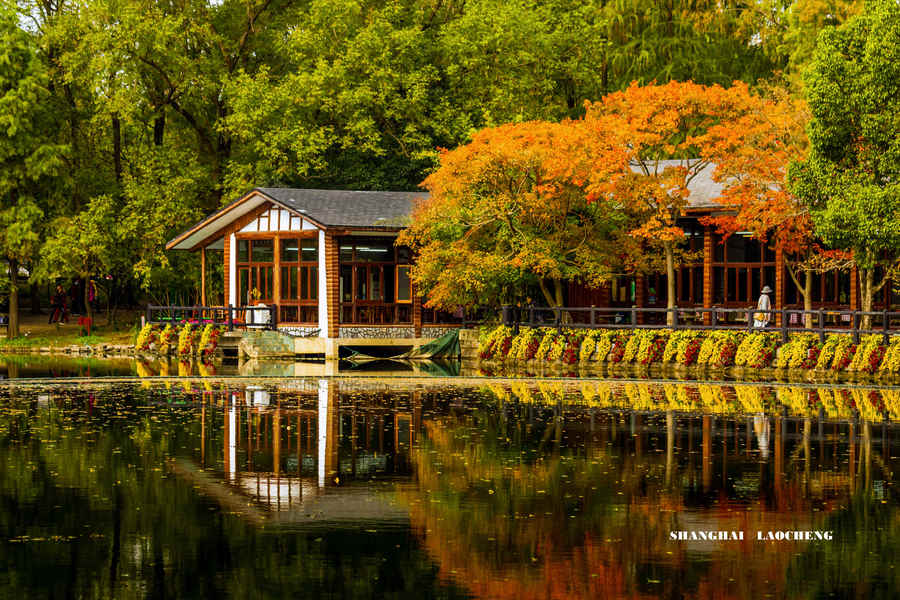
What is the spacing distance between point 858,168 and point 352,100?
86.4ft

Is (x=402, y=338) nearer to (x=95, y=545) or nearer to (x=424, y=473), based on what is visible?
(x=424, y=473)

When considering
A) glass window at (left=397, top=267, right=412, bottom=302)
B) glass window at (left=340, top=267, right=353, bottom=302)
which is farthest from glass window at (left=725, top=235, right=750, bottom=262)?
glass window at (left=340, top=267, right=353, bottom=302)

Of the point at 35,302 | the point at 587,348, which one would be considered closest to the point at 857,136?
the point at 587,348

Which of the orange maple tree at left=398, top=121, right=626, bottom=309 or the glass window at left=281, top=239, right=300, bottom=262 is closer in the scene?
the orange maple tree at left=398, top=121, right=626, bottom=309

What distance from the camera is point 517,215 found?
4028 cm

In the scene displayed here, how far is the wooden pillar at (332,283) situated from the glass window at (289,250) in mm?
1763

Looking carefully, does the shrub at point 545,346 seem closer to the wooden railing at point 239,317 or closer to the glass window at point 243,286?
the wooden railing at point 239,317

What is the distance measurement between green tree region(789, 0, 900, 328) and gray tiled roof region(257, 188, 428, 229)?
16.6 metres

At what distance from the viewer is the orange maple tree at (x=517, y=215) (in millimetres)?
38812

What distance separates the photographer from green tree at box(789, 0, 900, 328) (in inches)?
1197

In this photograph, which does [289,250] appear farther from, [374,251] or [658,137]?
[658,137]

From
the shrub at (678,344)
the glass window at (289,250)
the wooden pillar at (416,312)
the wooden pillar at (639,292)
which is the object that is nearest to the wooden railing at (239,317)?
the glass window at (289,250)

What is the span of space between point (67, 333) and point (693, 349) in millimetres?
28733

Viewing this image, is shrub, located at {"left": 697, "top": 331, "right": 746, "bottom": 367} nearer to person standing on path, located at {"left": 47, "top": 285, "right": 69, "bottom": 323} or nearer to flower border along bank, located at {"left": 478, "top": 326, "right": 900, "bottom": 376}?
flower border along bank, located at {"left": 478, "top": 326, "right": 900, "bottom": 376}
